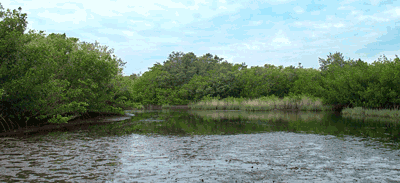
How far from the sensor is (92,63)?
1307 inches

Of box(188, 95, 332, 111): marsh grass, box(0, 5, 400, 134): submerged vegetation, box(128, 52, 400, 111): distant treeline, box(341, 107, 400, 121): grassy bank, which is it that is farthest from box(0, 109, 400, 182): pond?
box(188, 95, 332, 111): marsh grass

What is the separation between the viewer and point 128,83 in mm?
46719

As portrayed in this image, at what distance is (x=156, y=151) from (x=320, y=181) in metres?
7.96

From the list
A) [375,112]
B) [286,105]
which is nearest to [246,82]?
[286,105]


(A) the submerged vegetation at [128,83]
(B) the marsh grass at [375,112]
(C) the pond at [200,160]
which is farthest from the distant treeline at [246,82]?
(C) the pond at [200,160]

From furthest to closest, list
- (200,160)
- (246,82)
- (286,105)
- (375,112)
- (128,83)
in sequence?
(246,82)
(286,105)
(128,83)
(375,112)
(200,160)

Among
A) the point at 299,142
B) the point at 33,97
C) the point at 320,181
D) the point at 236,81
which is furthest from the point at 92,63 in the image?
the point at 236,81

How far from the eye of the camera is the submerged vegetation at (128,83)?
22453mm

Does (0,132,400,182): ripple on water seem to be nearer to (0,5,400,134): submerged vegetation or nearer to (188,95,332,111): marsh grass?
(0,5,400,134): submerged vegetation

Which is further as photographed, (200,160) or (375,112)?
(375,112)

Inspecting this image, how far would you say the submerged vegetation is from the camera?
22453mm

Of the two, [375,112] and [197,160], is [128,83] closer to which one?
[375,112]

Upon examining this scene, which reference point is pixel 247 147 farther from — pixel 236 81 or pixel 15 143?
pixel 236 81

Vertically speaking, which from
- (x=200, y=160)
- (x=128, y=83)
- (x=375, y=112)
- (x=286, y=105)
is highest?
(x=128, y=83)
